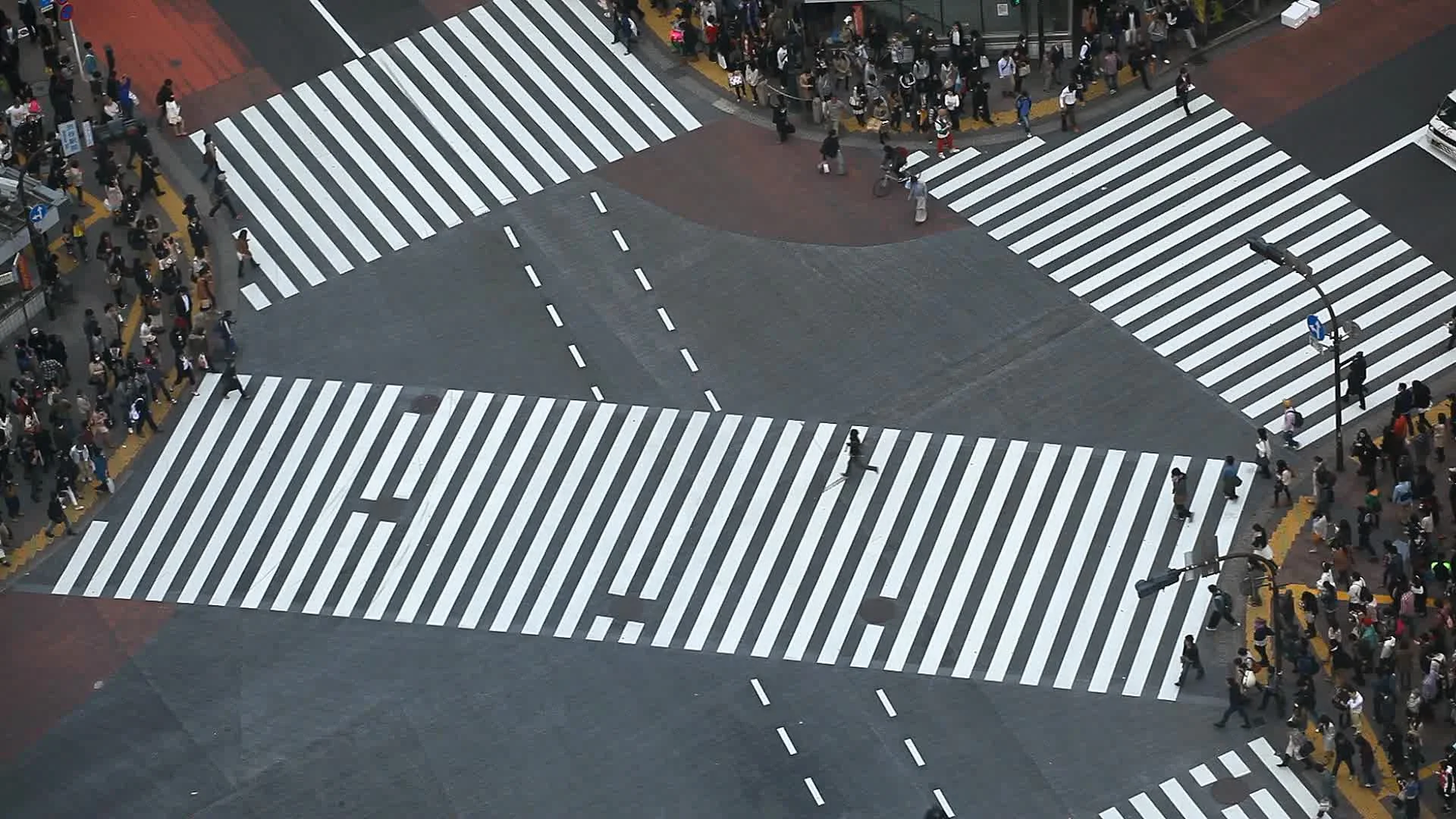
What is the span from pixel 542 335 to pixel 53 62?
62.9ft

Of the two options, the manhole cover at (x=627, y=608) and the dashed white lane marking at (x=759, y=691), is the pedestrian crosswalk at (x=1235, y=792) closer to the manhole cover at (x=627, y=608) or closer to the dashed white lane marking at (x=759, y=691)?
the dashed white lane marking at (x=759, y=691)

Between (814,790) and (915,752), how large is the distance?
2.58m

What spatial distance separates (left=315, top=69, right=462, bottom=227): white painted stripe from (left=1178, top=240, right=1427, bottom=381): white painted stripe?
21236 millimetres

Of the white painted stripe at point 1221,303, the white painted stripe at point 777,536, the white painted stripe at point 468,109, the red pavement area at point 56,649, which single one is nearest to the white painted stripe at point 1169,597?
the white painted stripe at point 1221,303

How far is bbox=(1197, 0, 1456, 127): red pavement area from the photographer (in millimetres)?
88562

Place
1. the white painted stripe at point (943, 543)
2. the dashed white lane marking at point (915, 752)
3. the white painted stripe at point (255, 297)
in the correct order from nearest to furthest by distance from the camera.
Answer: the dashed white lane marking at point (915, 752) → the white painted stripe at point (943, 543) → the white painted stripe at point (255, 297)

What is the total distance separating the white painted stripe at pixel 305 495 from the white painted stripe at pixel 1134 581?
1998cm

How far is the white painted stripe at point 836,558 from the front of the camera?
250 feet

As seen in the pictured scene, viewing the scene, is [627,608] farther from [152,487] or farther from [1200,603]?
[1200,603]

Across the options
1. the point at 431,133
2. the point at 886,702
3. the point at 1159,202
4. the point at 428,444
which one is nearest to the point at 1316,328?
the point at 1159,202

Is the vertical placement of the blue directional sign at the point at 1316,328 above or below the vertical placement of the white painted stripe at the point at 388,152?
below

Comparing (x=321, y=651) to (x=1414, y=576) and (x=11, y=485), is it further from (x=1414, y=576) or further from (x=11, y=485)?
(x=1414, y=576)

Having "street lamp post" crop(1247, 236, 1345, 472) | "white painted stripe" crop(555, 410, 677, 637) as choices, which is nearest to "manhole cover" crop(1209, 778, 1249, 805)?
"street lamp post" crop(1247, 236, 1345, 472)

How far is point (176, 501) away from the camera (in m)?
80.9
